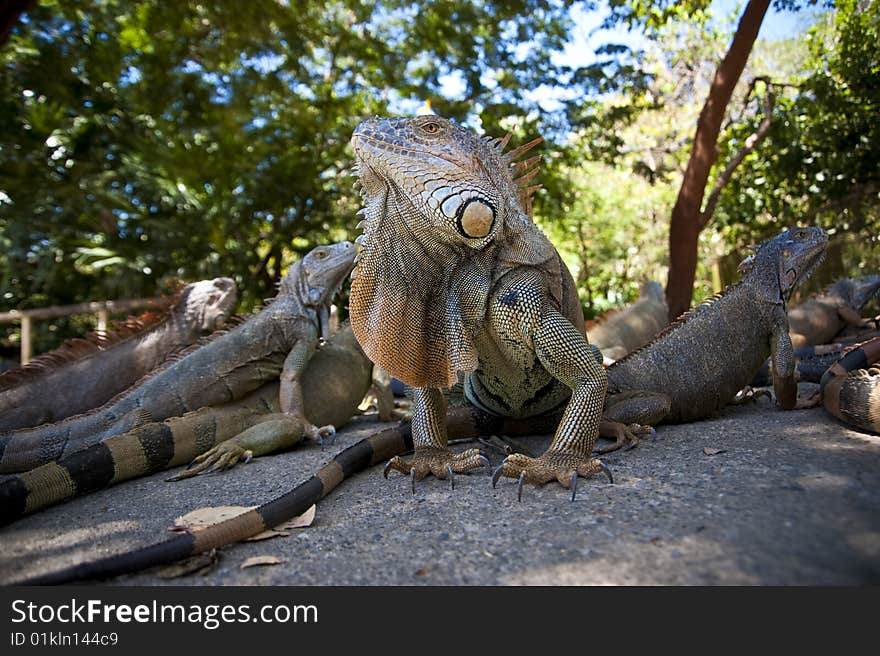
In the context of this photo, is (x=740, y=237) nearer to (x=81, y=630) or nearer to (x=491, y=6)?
(x=491, y=6)

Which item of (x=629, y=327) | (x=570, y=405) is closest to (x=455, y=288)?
(x=570, y=405)

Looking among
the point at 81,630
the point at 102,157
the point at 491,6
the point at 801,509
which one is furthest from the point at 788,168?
the point at 102,157

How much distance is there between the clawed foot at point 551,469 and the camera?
2.45 metres

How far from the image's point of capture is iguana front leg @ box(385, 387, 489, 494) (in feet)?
9.26

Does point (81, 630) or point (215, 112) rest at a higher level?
point (215, 112)

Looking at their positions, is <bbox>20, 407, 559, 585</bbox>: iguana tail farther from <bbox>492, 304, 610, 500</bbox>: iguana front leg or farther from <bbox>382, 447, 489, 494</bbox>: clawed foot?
<bbox>492, 304, 610, 500</bbox>: iguana front leg

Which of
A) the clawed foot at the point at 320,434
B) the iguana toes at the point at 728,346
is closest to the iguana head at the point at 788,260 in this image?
the iguana toes at the point at 728,346

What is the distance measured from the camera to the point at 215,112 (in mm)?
10250

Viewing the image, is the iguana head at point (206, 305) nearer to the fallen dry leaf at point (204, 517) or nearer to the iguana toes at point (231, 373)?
the iguana toes at point (231, 373)

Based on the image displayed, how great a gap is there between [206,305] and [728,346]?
4.33 m

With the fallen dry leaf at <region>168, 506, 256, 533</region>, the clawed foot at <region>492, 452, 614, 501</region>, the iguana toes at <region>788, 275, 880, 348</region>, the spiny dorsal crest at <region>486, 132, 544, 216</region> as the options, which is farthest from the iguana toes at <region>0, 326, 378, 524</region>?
the iguana toes at <region>788, 275, 880, 348</region>

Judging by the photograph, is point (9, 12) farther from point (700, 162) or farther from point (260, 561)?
point (700, 162)

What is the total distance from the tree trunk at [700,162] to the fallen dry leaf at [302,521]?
6300 mm

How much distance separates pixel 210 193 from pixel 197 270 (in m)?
1.48
